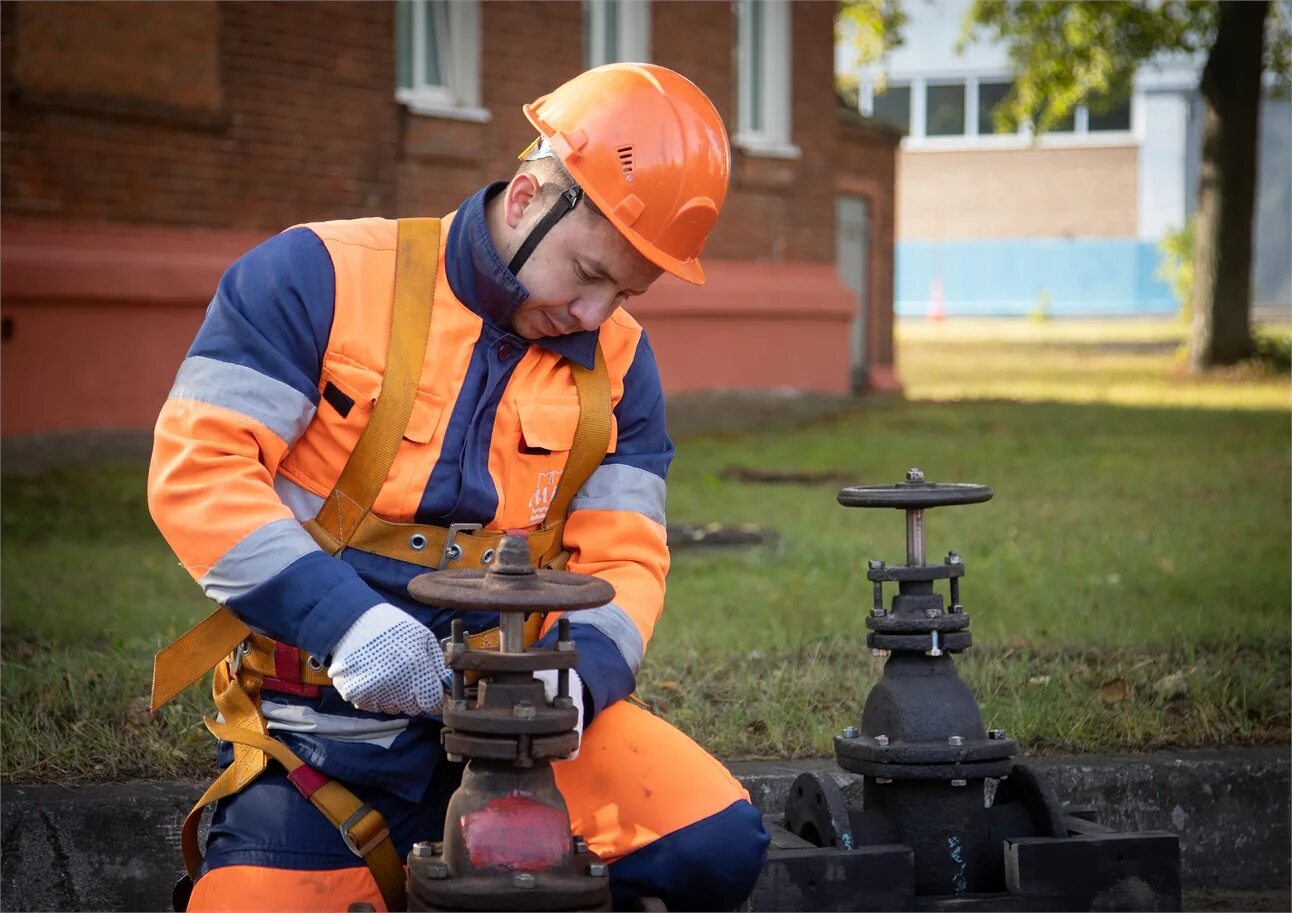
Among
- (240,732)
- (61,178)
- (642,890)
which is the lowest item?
(642,890)

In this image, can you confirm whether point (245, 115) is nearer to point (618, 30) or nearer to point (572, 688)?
point (618, 30)

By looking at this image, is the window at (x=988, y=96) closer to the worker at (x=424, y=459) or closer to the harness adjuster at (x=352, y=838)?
the worker at (x=424, y=459)

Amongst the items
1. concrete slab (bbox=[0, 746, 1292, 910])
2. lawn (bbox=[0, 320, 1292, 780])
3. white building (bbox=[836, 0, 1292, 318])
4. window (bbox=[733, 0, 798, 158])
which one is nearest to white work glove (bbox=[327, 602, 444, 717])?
concrete slab (bbox=[0, 746, 1292, 910])

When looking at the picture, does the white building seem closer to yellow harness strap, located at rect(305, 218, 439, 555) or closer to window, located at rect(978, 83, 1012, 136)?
window, located at rect(978, 83, 1012, 136)

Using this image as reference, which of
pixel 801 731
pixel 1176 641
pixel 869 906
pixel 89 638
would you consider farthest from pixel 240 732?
pixel 1176 641

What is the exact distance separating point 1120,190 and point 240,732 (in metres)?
49.2

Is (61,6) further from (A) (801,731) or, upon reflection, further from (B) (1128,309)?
(B) (1128,309)

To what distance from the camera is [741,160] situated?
53.9ft

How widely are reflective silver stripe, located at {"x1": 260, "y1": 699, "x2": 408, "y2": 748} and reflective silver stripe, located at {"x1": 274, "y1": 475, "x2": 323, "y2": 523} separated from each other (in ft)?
1.08

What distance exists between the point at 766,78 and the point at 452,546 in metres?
14.6

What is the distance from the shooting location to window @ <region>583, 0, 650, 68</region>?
48.7 feet

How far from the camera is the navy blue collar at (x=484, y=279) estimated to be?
3.03 meters

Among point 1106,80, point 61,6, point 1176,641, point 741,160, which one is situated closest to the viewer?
point 1176,641

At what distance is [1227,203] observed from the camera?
22938 millimetres
